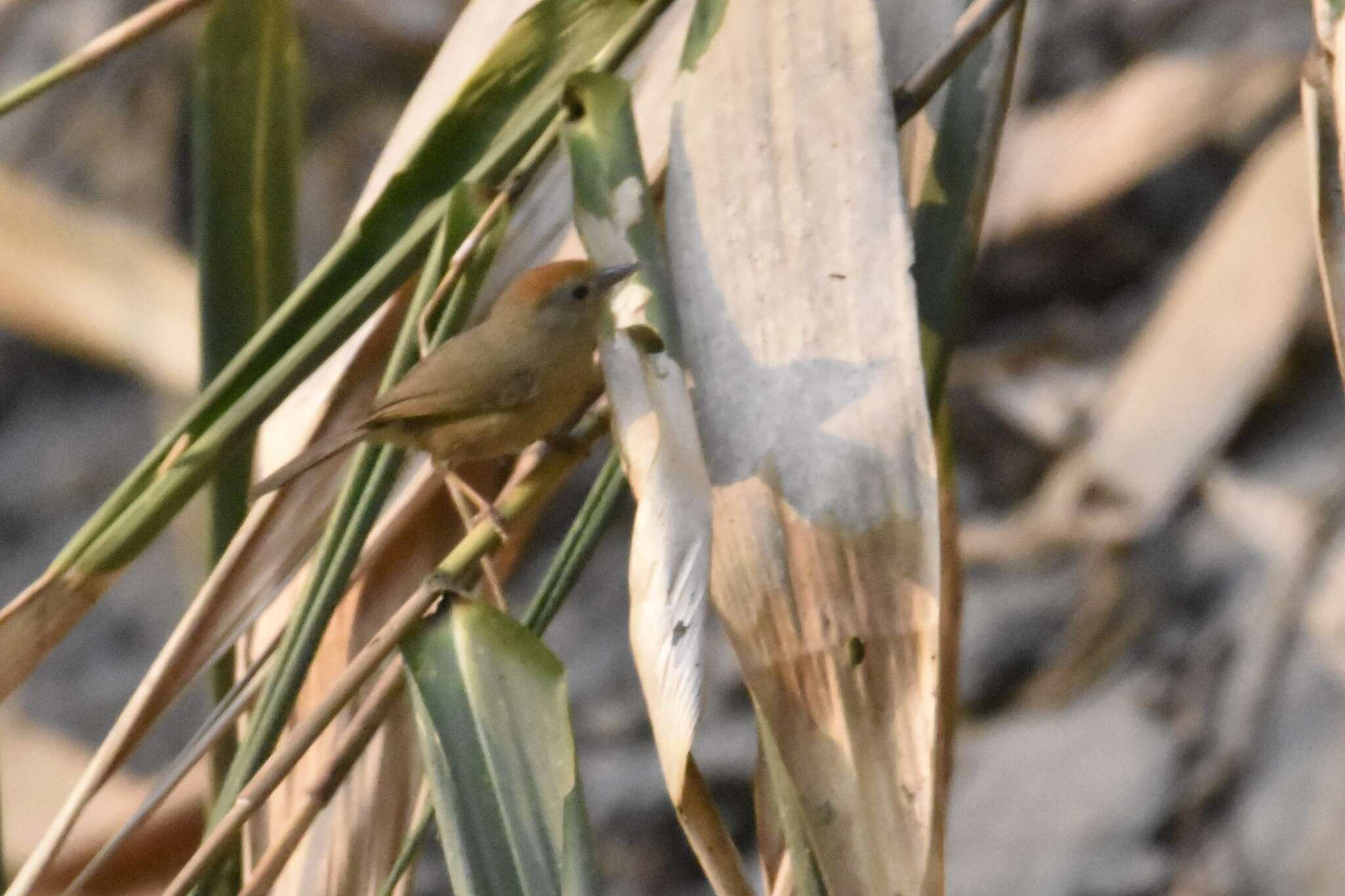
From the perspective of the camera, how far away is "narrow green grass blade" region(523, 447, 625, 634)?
103 centimetres

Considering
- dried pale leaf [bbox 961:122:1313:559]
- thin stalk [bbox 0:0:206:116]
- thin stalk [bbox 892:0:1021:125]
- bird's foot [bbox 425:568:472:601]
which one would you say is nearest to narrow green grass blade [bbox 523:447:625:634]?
bird's foot [bbox 425:568:472:601]

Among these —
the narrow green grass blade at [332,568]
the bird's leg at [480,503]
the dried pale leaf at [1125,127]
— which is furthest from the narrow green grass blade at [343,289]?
the dried pale leaf at [1125,127]

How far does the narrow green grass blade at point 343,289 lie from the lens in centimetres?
106

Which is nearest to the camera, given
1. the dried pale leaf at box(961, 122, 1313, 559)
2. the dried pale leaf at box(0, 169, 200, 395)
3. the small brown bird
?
the small brown bird

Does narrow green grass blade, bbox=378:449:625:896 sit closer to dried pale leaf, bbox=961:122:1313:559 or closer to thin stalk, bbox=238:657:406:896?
thin stalk, bbox=238:657:406:896

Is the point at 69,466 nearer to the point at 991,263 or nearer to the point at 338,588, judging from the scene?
the point at 991,263

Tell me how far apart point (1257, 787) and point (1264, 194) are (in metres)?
1.47

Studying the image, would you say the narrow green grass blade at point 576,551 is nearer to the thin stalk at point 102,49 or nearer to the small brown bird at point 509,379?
the small brown bird at point 509,379

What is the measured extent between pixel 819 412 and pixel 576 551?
0.84 ft

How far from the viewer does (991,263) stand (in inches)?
Answer: 166

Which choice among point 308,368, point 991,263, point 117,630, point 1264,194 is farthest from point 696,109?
point 117,630

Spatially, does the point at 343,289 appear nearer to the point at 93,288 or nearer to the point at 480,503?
the point at 480,503

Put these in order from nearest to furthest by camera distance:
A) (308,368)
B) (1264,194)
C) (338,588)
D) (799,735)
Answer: (799,735) → (338,588) → (308,368) → (1264,194)

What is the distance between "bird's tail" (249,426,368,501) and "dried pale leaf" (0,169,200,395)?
942 millimetres
